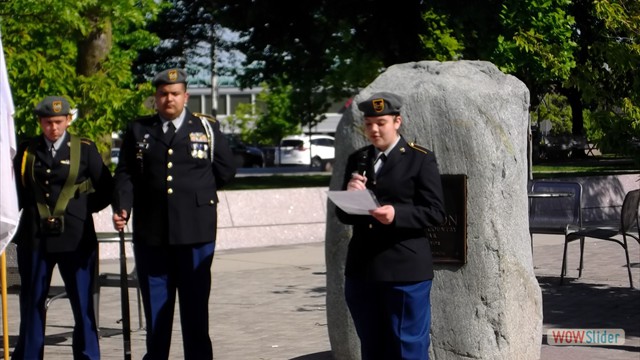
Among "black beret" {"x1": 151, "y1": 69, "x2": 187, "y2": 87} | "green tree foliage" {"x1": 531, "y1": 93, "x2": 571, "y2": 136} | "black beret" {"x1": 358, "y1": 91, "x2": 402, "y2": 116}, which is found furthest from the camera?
"green tree foliage" {"x1": 531, "y1": 93, "x2": 571, "y2": 136}

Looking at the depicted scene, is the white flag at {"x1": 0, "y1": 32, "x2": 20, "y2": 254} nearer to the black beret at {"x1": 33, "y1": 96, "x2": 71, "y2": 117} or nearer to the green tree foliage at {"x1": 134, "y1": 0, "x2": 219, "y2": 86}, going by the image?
the black beret at {"x1": 33, "y1": 96, "x2": 71, "y2": 117}

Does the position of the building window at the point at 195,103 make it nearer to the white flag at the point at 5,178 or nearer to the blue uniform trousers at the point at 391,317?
the white flag at the point at 5,178

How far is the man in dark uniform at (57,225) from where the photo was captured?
7438 millimetres

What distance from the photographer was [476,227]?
771 cm

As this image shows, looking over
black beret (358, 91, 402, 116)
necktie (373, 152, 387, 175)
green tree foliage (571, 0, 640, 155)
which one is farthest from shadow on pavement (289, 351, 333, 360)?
green tree foliage (571, 0, 640, 155)

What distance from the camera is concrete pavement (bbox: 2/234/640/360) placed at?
29.0ft

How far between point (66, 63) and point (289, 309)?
810cm

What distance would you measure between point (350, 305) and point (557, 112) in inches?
2699

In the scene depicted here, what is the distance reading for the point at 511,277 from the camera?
7758 millimetres

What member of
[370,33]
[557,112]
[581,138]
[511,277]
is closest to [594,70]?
[511,277]

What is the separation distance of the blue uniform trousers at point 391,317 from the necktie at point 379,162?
56 cm

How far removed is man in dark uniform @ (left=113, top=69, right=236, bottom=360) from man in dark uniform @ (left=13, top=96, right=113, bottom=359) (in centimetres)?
66

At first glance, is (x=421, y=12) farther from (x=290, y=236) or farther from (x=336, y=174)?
(x=336, y=174)
